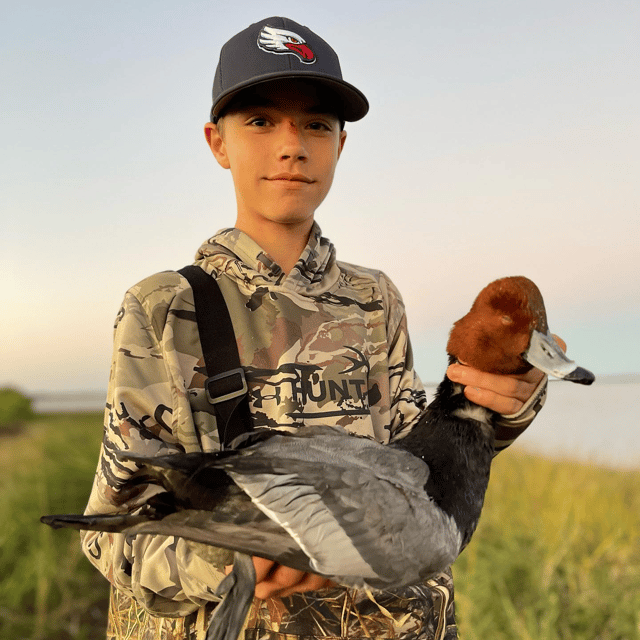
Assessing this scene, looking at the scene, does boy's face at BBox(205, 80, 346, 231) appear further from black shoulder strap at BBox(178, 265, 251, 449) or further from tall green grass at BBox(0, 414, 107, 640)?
tall green grass at BBox(0, 414, 107, 640)

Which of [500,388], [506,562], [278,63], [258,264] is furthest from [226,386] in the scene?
[506,562]

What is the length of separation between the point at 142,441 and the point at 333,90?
4.29ft

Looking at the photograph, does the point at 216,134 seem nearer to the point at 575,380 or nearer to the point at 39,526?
the point at 575,380

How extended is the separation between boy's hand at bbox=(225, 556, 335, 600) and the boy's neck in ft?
3.43

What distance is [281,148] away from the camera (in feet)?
6.97

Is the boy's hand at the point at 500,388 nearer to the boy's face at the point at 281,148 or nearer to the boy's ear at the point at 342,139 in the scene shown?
the boy's face at the point at 281,148

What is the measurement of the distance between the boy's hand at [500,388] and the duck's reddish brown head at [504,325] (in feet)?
0.09

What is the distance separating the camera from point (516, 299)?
6.59 ft

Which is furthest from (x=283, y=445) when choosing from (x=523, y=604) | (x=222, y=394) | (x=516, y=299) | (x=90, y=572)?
(x=90, y=572)

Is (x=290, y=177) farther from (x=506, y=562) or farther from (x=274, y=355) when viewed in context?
(x=506, y=562)

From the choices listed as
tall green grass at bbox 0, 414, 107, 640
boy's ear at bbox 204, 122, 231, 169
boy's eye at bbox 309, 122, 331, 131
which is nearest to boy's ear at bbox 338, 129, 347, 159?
boy's eye at bbox 309, 122, 331, 131

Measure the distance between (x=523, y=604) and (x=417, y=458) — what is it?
330 cm

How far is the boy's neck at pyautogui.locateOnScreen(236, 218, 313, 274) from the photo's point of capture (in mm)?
2303

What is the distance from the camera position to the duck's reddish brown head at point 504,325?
6.53 feet
